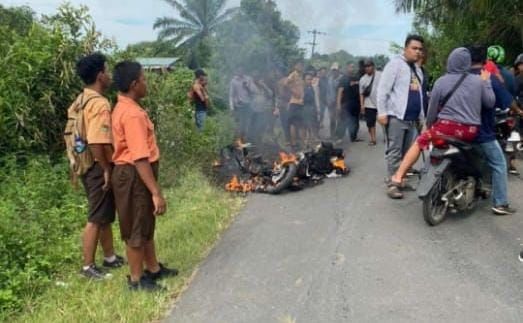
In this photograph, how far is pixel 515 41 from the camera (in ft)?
43.9

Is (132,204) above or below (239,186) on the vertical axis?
above

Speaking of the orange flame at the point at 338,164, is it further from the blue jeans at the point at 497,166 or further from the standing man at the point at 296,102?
the blue jeans at the point at 497,166

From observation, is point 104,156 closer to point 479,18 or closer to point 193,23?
point 479,18

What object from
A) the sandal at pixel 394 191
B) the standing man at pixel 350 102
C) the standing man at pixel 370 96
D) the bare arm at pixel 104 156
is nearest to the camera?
the bare arm at pixel 104 156

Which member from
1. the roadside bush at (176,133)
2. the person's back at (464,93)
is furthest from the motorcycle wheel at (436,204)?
the roadside bush at (176,133)

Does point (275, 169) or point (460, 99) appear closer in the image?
point (460, 99)

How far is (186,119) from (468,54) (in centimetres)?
539

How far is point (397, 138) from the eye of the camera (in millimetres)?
6414

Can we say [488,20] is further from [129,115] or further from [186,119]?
[129,115]

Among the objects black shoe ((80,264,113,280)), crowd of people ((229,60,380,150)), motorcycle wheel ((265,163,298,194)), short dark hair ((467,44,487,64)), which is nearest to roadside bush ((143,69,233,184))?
crowd of people ((229,60,380,150))

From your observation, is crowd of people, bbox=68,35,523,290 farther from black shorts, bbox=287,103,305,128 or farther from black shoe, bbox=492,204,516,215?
black shorts, bbox=287,103,305,128

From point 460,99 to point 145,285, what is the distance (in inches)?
132

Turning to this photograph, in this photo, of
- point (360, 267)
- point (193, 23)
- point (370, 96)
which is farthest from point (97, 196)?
point (193, 23)

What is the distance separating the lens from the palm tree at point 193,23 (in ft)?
56.7
